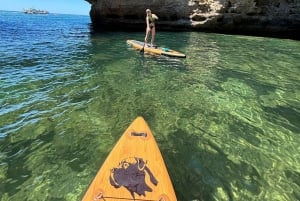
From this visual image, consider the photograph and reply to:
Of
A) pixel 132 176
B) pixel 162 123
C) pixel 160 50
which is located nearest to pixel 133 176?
pixel 132 176

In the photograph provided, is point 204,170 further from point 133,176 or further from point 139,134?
point 133,176

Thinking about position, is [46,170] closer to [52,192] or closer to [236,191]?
[52,192]

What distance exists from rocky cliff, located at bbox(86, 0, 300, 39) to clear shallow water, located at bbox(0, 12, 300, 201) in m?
16.4

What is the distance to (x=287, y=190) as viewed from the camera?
554 cm

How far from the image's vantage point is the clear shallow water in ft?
18.6

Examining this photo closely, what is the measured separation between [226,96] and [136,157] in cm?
577

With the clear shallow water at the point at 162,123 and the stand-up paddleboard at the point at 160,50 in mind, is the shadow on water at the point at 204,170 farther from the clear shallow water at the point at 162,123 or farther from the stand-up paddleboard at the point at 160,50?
the stand-up paddleboard at the point at 160,50

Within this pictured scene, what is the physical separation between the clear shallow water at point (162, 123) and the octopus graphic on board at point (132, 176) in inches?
31.0

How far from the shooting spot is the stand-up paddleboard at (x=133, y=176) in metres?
4.61

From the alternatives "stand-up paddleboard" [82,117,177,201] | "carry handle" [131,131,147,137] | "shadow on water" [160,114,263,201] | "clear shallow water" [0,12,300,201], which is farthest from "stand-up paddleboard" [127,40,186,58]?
"stand-up paddleboard" [82,117,177,201]

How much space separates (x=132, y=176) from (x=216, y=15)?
28.1 m

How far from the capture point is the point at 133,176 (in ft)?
16.3

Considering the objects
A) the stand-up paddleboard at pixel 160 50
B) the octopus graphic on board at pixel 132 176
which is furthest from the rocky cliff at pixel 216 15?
the octopus graphic on board at pixel 132 176

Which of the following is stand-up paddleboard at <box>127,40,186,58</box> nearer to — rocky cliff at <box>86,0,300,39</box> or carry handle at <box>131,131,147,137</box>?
carry handle at <box>131,131,147,137</box>
